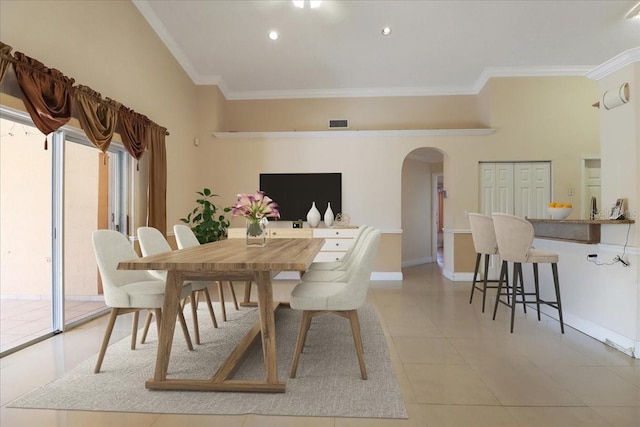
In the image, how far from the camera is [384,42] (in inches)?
189

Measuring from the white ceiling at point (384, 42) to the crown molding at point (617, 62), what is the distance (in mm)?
1778

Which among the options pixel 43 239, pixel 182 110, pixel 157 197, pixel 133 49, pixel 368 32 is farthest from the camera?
pixel 182 110

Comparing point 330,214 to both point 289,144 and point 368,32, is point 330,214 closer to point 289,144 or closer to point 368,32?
point 289,144

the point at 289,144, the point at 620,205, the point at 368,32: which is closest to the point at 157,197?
the point at 289,144

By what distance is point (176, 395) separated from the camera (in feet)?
6.37

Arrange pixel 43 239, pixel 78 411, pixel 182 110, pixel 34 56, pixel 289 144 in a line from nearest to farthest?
1. pixel 78 411
2. pixel 34 56
3. pixel 43 239
4. pixel 182 110
5. pixel 289 144

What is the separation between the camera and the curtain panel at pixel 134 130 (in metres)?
3.62

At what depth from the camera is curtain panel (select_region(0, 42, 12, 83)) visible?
2189 millimetres

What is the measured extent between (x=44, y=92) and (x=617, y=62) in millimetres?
4371

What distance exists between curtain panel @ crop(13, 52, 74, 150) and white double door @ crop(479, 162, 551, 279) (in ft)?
17.9

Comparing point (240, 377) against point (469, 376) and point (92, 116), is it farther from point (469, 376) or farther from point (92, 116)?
point (92, 116)

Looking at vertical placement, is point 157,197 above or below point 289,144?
below

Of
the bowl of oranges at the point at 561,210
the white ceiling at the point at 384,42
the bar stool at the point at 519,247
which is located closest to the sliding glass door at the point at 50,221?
the white ceiling at the point at 384,42

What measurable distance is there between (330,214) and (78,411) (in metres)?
4.09
